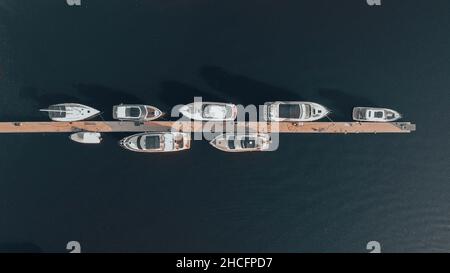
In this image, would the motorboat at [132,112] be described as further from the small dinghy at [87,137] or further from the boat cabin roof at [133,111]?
the small dinghy at [87,137]

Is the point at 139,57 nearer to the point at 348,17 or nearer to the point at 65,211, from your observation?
the point at 65,211

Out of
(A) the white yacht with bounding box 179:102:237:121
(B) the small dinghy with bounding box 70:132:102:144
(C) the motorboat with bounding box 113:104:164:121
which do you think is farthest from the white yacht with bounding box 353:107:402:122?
(B) the small dinghy with bounding box 70:132:102:144

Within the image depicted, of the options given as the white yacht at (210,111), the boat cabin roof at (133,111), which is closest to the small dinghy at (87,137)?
the boat cabin roof at (133,111)

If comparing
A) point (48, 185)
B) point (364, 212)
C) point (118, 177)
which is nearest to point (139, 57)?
point (118, 177)

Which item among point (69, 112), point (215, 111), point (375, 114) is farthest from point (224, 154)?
point (69, 112)

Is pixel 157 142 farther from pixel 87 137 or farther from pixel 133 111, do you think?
pixel 87 137
